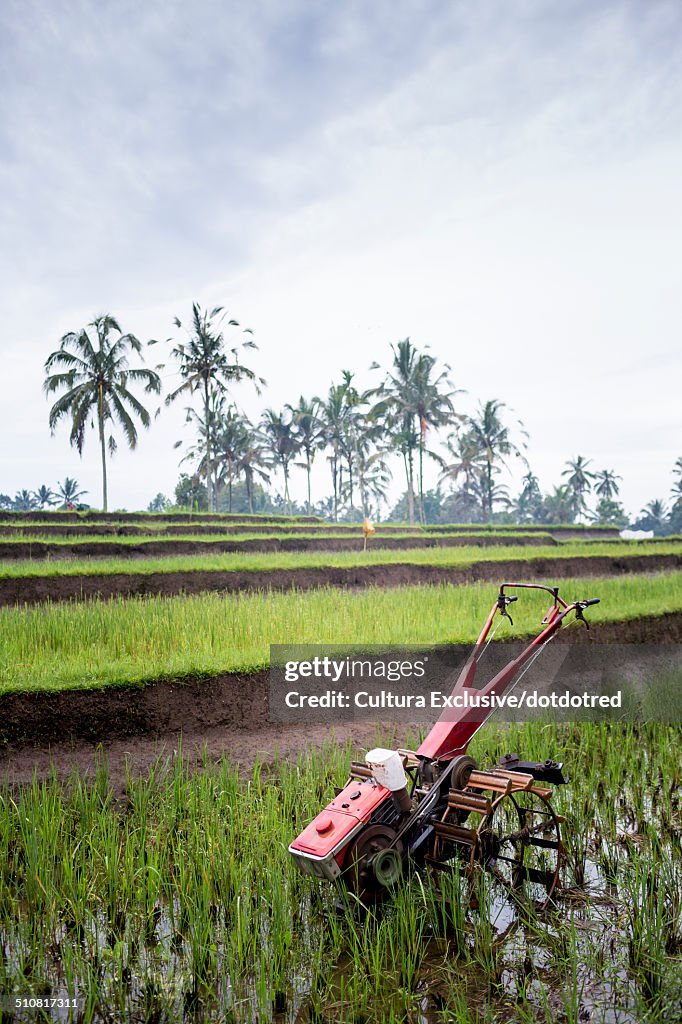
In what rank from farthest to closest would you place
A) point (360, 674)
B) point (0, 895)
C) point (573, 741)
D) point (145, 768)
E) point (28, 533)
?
point (28, 533) < point (360, 674) < point (573, 741) < point (145, 768) < point (0, 895)

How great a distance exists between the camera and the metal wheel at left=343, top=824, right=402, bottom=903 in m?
2.19

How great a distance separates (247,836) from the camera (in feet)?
9.23

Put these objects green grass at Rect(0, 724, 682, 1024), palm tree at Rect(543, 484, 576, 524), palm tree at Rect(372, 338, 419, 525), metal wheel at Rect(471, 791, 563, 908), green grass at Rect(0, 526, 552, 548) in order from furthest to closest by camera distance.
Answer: palm tree at Rect(543, 484, 576, 524)
palm tree at Rect(372, 338, 419, 525)
green grass at Rect(0, 526, 552, 548)
metal wheel at Rect(471, 791, 563, 908)
green grass at Rect(0, 724, 682, 1024)

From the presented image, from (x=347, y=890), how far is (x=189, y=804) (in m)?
1.03

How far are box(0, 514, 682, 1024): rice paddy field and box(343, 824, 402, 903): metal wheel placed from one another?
2.3 inches

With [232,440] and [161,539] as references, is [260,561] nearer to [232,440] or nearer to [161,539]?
[161,539]

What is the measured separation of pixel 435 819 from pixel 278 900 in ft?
1.92

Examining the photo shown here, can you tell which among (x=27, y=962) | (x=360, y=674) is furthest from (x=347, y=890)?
(x=360, y=674)

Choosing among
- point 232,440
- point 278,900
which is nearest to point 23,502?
point 232,440

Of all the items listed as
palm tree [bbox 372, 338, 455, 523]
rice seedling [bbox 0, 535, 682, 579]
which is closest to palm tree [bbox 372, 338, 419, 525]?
palm tree [bbox 372, 338, 455, 523]

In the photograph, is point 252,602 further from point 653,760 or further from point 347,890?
point 347,890

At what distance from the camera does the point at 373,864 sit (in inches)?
87.0

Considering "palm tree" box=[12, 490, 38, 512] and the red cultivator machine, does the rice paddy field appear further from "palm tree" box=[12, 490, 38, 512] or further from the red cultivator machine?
"palm tree" box=[12, 490, 38, 512]

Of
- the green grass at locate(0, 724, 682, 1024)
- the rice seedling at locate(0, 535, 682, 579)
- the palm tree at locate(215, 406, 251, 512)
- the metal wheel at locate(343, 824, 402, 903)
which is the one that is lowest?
the green grass at locate(0, 724, 682, 1024)
